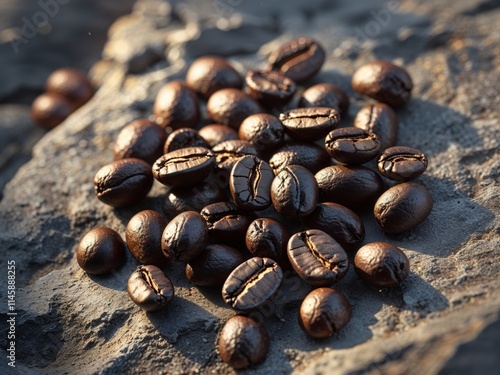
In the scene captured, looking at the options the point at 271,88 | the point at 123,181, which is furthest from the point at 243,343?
the point at 271,88

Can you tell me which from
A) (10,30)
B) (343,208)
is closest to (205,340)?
(343,208)

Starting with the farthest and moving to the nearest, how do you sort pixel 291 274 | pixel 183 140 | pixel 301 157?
pixel 183 140 → pixel 301 157 → pixel 291 274

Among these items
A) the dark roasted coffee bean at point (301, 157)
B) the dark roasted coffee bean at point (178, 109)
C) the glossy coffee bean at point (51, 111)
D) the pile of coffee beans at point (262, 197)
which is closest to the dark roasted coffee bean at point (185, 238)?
the pile of coffee beans at point (262, 197)

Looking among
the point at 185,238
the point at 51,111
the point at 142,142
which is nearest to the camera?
the point at 185,238

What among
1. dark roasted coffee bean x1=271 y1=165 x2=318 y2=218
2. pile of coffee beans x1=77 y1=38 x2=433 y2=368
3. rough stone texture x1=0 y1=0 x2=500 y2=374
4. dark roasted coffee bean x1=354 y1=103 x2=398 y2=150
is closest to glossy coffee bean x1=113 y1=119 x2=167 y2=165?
pile of coffee beans x1=77 y1=38 x2=433 y2=368

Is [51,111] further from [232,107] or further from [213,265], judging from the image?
[213,265]

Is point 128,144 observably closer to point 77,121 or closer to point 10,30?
point 77,121
